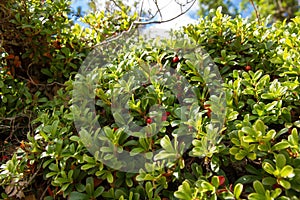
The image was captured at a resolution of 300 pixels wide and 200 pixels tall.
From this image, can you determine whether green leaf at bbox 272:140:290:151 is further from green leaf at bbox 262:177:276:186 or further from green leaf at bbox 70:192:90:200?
green leaf at bbox 70:192:90:200

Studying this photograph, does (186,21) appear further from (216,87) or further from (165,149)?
(165,149)

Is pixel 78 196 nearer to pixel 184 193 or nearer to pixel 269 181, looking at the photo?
pixel 184 193

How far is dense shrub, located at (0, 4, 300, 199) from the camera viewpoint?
106cm

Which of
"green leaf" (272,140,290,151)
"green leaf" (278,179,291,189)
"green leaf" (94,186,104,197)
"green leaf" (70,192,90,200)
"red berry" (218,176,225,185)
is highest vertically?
"green leaf" (70,192,90,200)

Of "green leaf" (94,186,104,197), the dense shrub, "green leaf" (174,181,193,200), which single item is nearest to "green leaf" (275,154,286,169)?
the dense shrub

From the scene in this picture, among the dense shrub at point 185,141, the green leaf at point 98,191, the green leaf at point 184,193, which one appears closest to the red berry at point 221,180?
the dense shrub at point 185,141

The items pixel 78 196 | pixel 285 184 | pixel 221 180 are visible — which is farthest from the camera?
pixel 78 196

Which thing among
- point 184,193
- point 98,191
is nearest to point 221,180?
point 184,193

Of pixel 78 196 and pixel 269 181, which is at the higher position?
pixel 78 196

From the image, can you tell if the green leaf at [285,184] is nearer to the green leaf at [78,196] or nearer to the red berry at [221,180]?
the red berry at [221,180]

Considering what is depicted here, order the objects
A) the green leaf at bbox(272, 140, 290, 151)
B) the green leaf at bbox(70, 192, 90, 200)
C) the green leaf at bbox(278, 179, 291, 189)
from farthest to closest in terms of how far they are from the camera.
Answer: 1. the green leaf at bbox(70, 192, 90, 200)
2. the green leaf at bbox(272, 140, 290, 151)
3. the green leaf at bbox(278, 179, 291, 189)

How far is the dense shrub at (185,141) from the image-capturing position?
1059 mm

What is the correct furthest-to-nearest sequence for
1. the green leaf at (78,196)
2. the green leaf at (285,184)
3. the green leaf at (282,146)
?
1. the green leaf at (78,196)
2. the green leaf at (282,146)
3. the green leaf at (285,184)

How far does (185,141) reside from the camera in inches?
48.1
